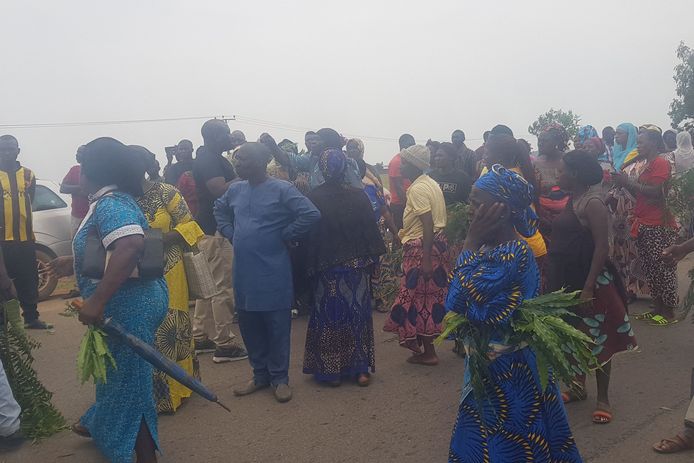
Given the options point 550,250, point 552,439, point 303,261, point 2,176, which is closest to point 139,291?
point 303,261

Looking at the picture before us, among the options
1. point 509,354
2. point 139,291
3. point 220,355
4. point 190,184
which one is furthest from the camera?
point 190,184

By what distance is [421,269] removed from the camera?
5.71 metres

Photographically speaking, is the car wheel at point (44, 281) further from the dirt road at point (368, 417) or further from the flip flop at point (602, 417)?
the flip flop at point (602, 417)

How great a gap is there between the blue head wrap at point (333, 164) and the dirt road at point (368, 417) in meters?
1.78

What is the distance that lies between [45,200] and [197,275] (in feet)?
21.6

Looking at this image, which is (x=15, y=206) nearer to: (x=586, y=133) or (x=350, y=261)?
(x=350, y=261)

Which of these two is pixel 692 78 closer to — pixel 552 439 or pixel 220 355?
pixel 220 355

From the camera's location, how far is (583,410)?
4668 mm

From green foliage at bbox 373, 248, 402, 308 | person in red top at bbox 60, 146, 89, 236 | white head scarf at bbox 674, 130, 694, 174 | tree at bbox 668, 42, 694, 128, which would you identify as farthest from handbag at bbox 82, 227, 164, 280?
tree at bbox 668, 42, 694, 128

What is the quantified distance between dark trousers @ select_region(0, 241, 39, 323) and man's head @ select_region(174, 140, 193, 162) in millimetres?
2222

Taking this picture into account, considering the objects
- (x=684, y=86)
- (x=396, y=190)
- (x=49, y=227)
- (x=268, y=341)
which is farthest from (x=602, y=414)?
(x=684, y=86)

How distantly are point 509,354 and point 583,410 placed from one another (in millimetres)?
2100

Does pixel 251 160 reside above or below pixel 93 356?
above

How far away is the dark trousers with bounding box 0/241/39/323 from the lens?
740 cm
